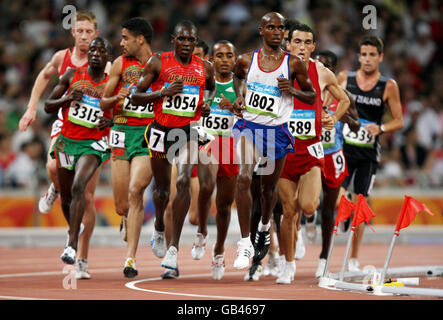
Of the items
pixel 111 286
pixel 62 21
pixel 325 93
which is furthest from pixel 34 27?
pixel 111 286

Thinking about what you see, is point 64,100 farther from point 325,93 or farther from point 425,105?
point 425,105

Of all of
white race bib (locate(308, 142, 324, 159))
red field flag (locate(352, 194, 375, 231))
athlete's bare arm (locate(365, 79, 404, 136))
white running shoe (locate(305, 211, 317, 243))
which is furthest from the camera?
white running shoe (locate(305, 211, 317, 243))

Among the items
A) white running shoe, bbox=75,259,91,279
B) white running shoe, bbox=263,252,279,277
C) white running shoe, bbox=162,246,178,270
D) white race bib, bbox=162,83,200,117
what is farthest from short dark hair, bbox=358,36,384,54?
white running shoe, bbox=75,259,91,279

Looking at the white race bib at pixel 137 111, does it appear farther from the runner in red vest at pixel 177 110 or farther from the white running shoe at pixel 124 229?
the white running shoe at pixel 124 229

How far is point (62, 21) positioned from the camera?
69.6ft

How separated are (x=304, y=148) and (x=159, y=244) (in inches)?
88.3

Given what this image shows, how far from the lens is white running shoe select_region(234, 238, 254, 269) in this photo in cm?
958

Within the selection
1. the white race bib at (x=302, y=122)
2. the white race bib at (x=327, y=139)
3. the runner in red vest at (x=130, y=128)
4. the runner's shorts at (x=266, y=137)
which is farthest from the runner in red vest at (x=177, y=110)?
the white race bib at (x=327, y=139)

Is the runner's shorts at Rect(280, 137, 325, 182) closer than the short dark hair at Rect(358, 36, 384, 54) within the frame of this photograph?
Yes

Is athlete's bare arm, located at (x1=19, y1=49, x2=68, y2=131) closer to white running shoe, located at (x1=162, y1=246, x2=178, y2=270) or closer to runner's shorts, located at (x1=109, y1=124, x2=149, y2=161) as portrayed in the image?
runner's shorts, located at (x1=109, y1=124, x2=149, y2=161)

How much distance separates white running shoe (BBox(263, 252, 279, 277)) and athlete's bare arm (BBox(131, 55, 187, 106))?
10.5 ft

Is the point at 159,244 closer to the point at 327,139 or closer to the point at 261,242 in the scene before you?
the point at 261,242

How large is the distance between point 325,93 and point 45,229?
28.2ft

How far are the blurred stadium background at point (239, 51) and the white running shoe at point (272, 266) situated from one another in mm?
6799
